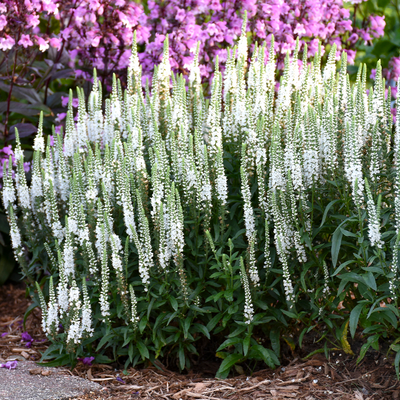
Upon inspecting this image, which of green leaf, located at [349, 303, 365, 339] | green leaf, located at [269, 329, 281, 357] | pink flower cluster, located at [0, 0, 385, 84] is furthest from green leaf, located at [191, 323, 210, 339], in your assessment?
pink flower cluster, located at [0, 0, 385, 84]

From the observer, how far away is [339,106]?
11.9 ft

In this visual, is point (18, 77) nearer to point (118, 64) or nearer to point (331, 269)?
point (118, 64)

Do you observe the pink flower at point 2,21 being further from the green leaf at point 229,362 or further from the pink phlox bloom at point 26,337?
the green leaf at point 229,362

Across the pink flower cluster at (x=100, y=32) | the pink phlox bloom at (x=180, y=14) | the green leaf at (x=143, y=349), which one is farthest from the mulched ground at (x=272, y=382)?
the pink phlox bloom at (x=180, y=14)

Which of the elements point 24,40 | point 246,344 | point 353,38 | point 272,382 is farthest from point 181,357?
point 353,38

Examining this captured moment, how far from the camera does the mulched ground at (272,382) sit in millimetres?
3006

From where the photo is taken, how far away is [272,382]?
312cm

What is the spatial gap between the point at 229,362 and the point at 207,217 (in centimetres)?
89

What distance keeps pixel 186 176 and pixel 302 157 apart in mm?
728

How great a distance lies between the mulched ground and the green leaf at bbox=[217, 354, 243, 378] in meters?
0.07

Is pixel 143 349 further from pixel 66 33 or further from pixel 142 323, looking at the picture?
pixel 66 33

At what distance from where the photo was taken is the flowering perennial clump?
306 cm

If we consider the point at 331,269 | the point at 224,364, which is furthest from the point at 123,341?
the point at 331,269

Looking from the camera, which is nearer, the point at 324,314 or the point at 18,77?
the point at 324,314
